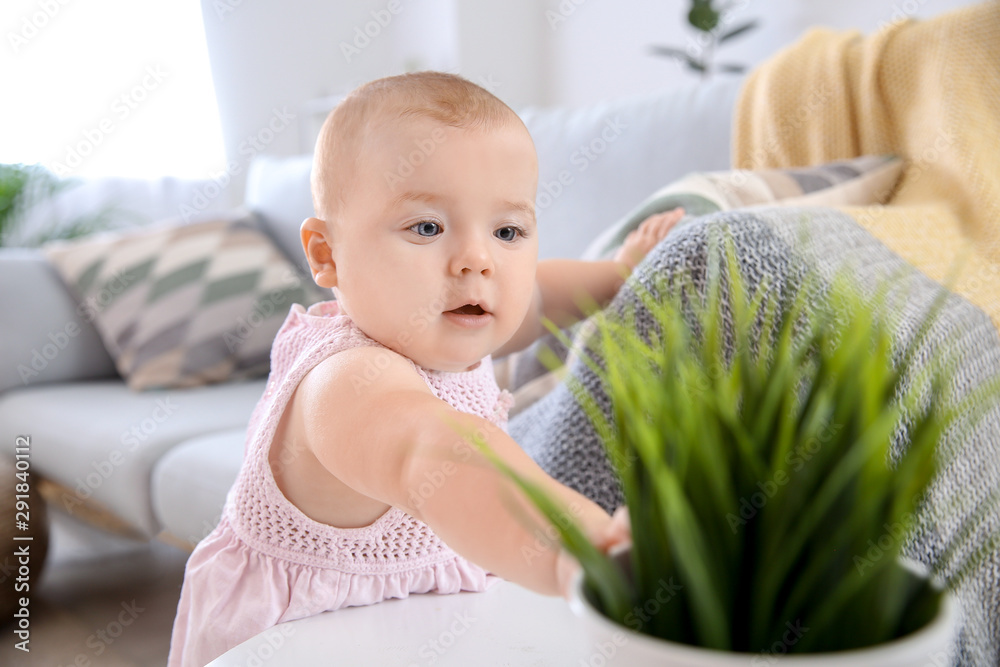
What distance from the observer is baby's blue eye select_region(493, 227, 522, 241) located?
566mm

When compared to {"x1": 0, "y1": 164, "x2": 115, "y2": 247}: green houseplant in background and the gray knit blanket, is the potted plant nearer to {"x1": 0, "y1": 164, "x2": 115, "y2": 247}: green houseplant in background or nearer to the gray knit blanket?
the gray knit blanket

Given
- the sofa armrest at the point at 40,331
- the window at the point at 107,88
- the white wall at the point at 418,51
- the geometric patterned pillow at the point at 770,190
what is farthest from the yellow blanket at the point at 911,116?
the window at the point at 107,88

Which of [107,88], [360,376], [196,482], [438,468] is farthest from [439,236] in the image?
[107,88]

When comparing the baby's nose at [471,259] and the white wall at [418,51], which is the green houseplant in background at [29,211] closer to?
the white wall at [418,51]

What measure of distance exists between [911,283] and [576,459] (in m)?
0.36

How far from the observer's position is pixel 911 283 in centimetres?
70

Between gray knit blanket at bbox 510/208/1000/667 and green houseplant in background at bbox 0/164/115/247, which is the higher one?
gray knit blanket at bbox 510/208/1000/667

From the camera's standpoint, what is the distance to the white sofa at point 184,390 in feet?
4.52

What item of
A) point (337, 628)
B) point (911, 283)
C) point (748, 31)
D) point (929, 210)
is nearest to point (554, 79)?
point (748, 31)

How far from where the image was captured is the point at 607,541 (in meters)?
0.27

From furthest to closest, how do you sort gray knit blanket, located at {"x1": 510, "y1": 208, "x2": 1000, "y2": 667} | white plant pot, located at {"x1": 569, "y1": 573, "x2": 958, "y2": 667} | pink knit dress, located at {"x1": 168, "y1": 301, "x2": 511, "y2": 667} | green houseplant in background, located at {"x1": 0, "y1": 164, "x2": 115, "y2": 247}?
green houseplant in background, located at {"x1": 0, "y1": 164, "x2": 115, "y2": 247} → pink knit dress, located at {"x1": 168, "y1": 301, "x2": 511, "y2": 667} → gray knit blanket, located at {"x1": 510, "y1": 208, "x2": 1000, "y2": 667} → white plant pot, located at {"x1": 569, "y1": 573, "x2": 958, "y2": 667}

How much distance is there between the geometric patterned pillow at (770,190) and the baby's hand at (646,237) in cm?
3

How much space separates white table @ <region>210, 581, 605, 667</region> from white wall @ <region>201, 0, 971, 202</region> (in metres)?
2.90

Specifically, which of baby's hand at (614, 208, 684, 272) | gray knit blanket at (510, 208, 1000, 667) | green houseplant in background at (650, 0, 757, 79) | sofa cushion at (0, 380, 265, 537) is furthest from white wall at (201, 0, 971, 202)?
gray knit blanket at (510, 208, 1000, 667)
